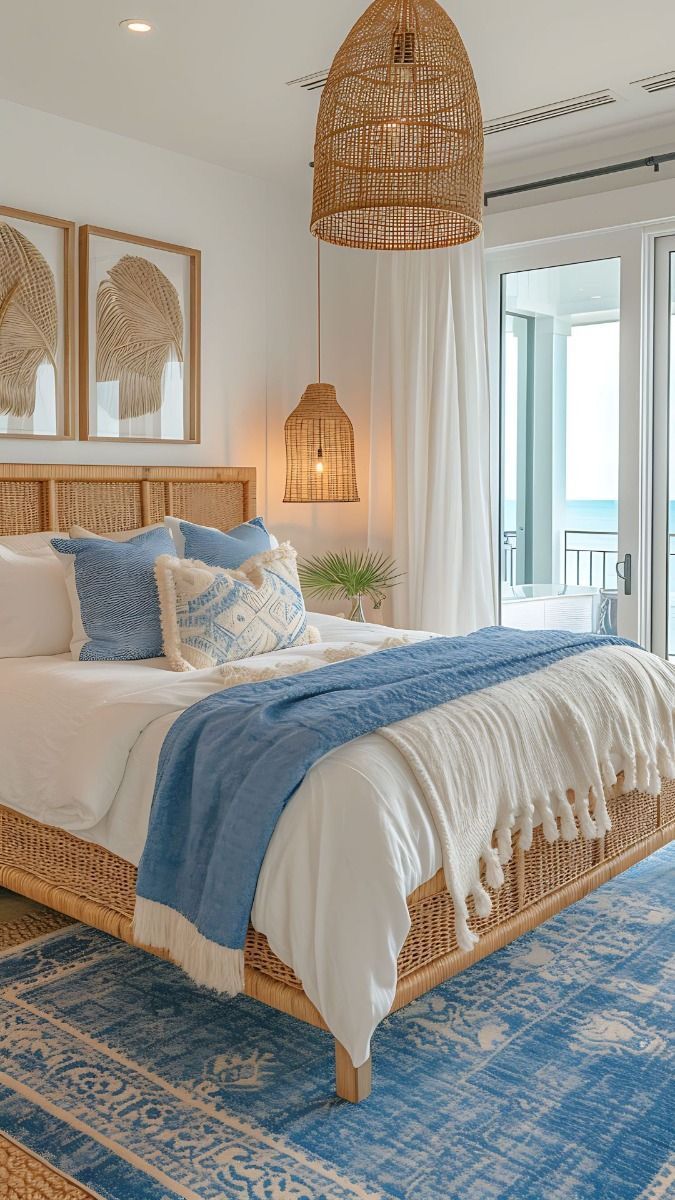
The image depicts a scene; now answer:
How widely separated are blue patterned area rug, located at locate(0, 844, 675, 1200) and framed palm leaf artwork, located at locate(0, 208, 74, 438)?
1996mm

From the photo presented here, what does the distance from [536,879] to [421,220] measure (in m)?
1.84

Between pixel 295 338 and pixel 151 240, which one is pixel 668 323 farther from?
pixel 151 240

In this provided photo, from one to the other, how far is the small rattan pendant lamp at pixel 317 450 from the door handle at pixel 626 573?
4.04 ft

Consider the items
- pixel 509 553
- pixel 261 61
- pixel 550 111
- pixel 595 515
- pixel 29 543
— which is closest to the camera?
pixel 261 61

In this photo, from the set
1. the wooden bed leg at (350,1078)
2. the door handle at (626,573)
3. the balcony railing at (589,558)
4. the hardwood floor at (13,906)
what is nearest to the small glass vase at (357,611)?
the balcony railing at (589,558)

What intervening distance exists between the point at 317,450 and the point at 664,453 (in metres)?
1.52

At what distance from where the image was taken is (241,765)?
2.27m

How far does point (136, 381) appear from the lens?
14.1 feet

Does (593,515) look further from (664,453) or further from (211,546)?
(211,546)

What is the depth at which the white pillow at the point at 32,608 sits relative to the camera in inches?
131

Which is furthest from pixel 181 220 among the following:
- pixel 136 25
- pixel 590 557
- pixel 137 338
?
pixel 590 557

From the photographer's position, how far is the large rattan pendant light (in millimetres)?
2498

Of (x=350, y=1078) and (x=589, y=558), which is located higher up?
(x=589, y=558)

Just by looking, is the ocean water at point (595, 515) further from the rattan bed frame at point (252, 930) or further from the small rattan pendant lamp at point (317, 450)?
the rattan bed frame at point (252, 930)
